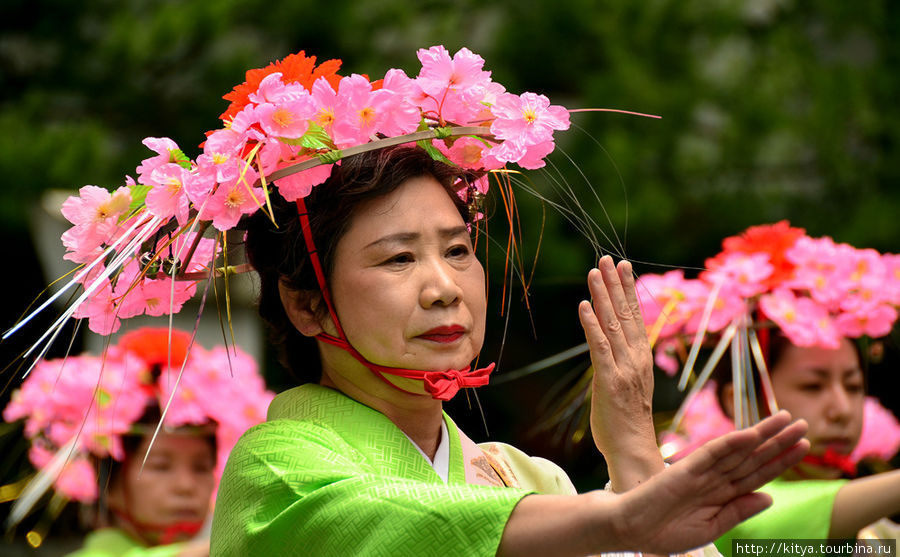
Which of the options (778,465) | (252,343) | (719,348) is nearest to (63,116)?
(252,343)

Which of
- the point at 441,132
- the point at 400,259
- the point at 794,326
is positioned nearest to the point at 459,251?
the point at 400,259

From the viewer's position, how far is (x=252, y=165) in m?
2.24

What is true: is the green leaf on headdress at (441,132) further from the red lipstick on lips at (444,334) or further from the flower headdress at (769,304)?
the flower headdress at (769,304)

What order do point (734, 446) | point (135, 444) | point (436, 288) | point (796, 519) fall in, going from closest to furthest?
point (734, 446)
point (436, 288)
point (796, 519)
point (135, 444)

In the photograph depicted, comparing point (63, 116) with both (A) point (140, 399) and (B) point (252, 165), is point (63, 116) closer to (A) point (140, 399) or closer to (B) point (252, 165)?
(A) point (140, 399)

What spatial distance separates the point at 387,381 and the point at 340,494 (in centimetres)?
44

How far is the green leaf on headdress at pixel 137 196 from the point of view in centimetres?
234

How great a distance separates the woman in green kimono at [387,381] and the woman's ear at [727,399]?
1.93 m

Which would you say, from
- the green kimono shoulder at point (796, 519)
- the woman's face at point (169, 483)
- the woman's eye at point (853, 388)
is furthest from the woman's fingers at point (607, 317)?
the woman's face at point (169, 483)

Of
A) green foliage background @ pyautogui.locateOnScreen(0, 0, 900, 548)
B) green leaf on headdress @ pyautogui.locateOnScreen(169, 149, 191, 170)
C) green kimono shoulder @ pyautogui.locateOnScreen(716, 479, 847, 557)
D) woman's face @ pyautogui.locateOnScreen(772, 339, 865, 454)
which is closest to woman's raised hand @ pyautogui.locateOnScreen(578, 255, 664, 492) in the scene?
green leaf on headdress @ pyautogui.locateOnScreen(169, 149, 191, 170)

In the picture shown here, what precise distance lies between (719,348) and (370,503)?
8.09ft

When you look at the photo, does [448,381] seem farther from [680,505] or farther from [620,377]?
[680,505]

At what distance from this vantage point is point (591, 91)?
25.0 ft

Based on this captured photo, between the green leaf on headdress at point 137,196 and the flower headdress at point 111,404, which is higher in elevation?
the flower headdress at point 111,404
